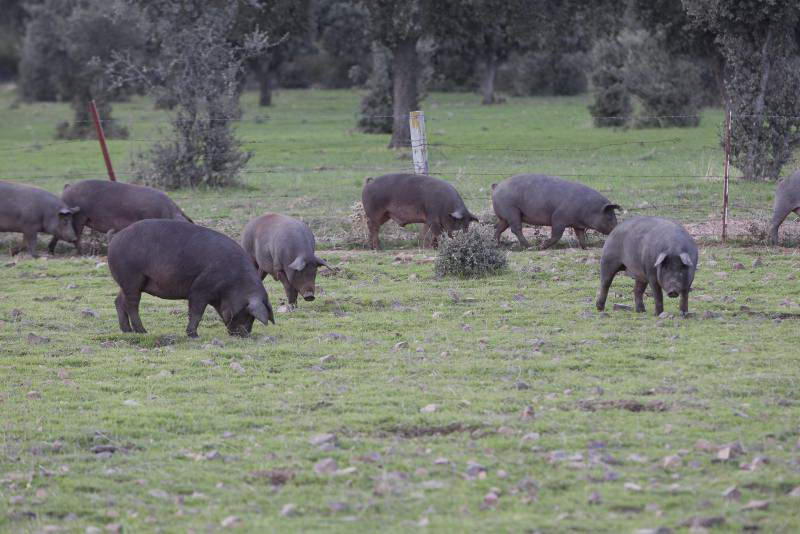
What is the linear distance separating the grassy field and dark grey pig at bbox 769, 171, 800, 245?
38cm

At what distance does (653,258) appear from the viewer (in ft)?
34.5

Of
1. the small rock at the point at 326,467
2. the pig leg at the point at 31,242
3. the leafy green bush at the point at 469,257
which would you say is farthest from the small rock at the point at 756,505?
the pig leg at the point at 31,242

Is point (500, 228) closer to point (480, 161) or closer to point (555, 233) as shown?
point (555, 233)

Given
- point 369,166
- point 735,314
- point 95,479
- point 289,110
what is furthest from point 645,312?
point 289,110

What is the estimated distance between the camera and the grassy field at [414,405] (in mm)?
5895

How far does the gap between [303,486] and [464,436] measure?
4.01ft

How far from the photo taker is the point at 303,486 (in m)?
6.21

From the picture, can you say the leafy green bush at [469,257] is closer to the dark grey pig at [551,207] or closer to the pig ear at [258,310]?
the dark grey pig at [551,207]

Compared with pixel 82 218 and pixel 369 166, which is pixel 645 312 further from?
pixel 369 166

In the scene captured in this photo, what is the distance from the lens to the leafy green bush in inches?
522

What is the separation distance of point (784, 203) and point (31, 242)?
10.4 metres

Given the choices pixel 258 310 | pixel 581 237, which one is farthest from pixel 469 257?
pixel 258 310

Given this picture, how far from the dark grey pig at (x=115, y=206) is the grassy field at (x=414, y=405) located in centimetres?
100

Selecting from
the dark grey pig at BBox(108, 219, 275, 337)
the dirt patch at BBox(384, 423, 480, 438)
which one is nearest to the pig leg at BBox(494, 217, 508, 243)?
the dark grey pig at BBox(108, 219, 275, 337)
